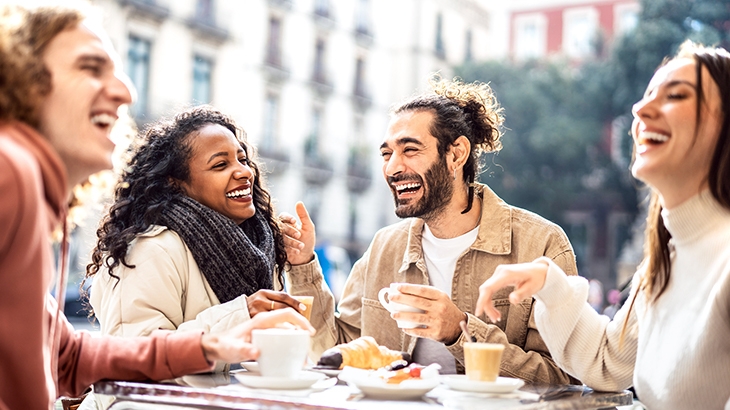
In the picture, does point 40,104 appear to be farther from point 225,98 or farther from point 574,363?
point 225,98

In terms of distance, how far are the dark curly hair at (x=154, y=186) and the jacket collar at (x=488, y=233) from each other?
474 millimetres

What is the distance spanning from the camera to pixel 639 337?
199 cm

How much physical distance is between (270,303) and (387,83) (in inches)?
1099

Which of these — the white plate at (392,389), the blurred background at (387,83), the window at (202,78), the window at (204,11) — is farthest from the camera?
the window at (202,78)

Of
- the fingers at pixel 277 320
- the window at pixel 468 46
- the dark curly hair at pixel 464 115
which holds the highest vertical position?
the window at pixel 468 46

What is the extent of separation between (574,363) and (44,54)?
1.46m

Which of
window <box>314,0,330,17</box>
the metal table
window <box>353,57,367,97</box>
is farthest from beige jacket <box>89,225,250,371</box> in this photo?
window <box>353,57,367,97</box>

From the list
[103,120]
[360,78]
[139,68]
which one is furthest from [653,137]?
[360,78]

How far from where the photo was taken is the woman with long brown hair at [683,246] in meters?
1.78

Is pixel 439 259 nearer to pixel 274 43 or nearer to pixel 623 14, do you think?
pixel 274 43

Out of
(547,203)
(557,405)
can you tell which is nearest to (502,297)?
(557,405)

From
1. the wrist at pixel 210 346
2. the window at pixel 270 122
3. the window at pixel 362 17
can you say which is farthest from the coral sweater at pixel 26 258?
the window at pixel 362 17

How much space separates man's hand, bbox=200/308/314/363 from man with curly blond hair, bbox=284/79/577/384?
791 millimetres

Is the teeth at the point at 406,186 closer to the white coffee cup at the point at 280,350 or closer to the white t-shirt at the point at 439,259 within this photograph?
the white t-shirt at the point at 439,259
